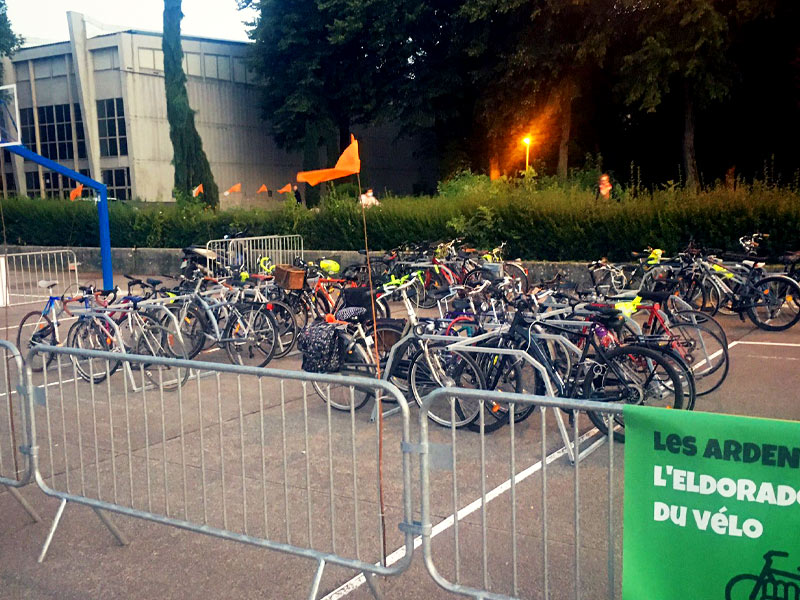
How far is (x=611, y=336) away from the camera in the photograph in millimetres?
6590

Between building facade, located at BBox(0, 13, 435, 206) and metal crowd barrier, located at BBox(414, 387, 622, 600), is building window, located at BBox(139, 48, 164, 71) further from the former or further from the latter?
metal crowd barrier, located at BBox(414, 387, 622, 600)

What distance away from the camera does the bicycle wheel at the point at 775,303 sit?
1055 centimetres

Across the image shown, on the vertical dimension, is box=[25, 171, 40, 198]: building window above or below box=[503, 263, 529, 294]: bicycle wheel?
above

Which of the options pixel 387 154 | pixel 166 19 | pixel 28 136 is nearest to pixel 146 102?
pixel 28 136

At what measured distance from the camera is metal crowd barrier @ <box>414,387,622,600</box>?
3.17 metres

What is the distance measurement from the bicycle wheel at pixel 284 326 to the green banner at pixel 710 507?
22.3 feet

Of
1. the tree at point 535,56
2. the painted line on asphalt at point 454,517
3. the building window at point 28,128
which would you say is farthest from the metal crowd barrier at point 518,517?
the building window at point 28,128

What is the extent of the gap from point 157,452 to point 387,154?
44831mm

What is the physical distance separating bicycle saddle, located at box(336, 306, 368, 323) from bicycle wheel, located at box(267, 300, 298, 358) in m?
1.91

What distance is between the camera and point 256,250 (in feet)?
55.1

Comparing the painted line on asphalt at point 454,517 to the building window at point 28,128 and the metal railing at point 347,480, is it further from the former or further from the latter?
the building window at point 28,128

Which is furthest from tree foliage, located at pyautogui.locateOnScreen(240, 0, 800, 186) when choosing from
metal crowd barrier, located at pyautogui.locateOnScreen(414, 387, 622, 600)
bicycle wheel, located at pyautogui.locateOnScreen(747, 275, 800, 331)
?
metal crowd barrier, located at pyautogui.locateOnScreen(414, 387, 622, 600)

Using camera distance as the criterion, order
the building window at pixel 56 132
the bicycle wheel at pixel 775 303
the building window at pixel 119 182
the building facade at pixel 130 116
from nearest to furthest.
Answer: the bicycle wheel at pixel 775 303, the building facade at pixel 130 116, the building window at pixel 119 182, the building window at pixel 56 132

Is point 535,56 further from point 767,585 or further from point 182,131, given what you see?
point 767,585
